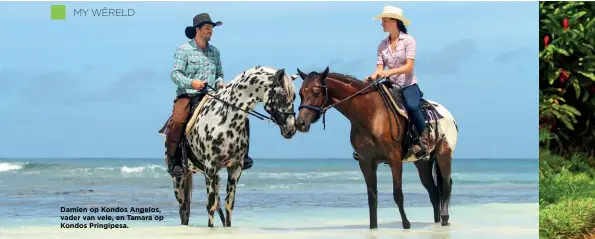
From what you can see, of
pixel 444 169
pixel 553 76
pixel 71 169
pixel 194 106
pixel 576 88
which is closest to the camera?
pixel 194 106

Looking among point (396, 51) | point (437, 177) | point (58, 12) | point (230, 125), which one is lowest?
point (437, 177)

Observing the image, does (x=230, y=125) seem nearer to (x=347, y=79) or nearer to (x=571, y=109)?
(x=347, y=79)

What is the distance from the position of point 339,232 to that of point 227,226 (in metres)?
0.95

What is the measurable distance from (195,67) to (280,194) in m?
3.45

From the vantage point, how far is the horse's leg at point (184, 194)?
30.3 ft

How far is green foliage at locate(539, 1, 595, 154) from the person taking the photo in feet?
46.9

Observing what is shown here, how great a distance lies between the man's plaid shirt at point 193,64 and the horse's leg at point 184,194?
0.89 metres

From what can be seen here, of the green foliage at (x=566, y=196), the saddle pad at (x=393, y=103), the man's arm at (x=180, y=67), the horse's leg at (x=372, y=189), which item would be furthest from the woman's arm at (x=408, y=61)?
the green foliage at (x=566, y=196)

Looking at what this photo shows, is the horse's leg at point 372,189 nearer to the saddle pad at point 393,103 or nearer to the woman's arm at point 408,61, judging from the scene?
the saddle pad at point 393,103

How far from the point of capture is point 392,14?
8.87 m

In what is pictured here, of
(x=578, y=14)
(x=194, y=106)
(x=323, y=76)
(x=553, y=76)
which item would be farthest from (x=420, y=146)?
(x=578, y=14)

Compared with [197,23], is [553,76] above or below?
below

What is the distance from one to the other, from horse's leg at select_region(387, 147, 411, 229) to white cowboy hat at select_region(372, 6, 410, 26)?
1.07 metres

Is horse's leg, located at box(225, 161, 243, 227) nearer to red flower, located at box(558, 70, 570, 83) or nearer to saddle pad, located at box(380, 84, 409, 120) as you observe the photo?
saddle pad, located at box(380, 84, 409, 120)
